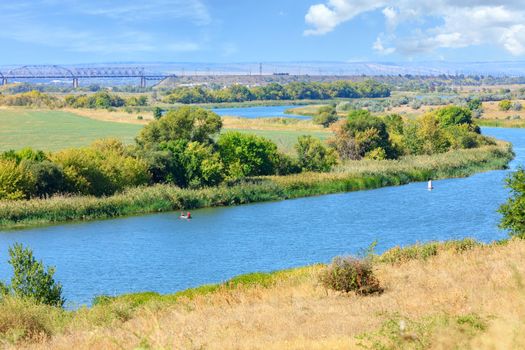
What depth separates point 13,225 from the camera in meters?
41.0

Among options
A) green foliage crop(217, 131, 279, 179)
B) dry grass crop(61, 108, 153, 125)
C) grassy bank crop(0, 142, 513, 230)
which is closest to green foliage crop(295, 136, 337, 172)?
grassy bank crop(0, 142, 513, 230)

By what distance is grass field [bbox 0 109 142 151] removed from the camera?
260 ft

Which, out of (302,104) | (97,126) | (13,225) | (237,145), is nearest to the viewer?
(13,225)

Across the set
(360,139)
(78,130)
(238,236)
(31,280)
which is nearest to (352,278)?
(31,280)

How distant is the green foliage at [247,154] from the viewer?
183 ft

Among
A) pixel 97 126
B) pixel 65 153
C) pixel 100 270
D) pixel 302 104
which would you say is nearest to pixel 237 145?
pixel 65 153

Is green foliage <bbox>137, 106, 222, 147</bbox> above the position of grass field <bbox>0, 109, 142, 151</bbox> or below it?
above

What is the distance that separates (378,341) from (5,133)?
8737cm

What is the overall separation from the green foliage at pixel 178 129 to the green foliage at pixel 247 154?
1541 millimetres

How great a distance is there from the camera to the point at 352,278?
61.4 feet

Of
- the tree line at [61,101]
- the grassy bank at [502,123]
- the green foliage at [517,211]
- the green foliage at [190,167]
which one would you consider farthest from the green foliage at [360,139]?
the tree line at [61,101]

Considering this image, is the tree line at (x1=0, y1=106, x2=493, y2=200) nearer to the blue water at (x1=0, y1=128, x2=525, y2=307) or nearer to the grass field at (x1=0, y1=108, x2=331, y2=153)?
the blue water at (x1=0, y1=128, x2=525, y2=307)

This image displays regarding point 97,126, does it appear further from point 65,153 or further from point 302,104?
point 302,104

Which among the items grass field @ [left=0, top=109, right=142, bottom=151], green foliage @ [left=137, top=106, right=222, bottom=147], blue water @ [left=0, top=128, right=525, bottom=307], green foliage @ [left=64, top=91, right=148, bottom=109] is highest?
green foliage @ [left=137, top=106, right=222, bottom=147]
